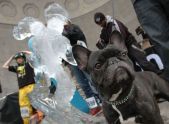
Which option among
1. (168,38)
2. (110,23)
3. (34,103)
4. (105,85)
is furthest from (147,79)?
(34,103)

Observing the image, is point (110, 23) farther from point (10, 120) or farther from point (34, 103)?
point (10, 120)

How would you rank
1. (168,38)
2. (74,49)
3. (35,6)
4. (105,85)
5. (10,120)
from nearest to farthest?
(168,38)
(105,85)
(74,49)
(10,120)
(35,6)

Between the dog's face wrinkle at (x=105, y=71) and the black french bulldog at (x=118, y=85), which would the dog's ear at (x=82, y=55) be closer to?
the black french bulldog at (x=118, y=85)

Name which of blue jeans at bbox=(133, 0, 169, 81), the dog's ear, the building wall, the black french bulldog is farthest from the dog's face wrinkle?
the building wall

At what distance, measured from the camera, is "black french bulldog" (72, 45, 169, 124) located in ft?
10.4

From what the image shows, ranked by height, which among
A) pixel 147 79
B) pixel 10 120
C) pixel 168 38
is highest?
pixel 168 38

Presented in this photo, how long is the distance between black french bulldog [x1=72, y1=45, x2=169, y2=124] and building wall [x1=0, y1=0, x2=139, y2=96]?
6.44 meters

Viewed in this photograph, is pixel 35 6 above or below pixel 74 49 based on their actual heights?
above

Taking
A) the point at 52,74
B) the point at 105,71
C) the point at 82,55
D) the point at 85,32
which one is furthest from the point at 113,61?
the point at 85,32

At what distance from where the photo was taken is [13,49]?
36.6 feet

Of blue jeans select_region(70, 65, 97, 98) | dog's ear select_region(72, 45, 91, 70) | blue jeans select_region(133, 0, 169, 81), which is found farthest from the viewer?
blue jeans select_region(70, 65, 97, 98)

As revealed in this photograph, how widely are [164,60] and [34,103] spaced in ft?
9.06

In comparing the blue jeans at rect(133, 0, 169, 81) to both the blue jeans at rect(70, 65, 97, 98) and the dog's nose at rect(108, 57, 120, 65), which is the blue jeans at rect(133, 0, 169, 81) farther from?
the blue jeans at rect(70, 65, 97, 98)

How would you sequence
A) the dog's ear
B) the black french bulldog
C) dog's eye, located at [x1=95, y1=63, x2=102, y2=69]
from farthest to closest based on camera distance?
1. the dog's ear
2. dog's eye, located at [x1=95, y1=63, x2=102, y2=69]
3. the black french bulldog
